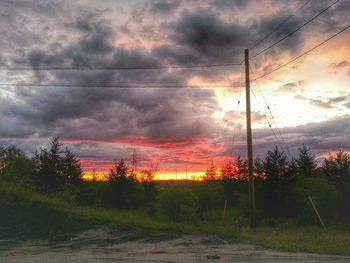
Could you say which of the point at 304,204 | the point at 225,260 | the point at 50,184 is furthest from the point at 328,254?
the point at 50,184

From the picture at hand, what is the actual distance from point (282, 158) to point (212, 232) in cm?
3049

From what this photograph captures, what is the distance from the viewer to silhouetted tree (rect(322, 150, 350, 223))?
52.6 metres

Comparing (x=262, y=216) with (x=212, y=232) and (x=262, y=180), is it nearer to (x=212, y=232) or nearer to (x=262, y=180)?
(x=262, y=180)

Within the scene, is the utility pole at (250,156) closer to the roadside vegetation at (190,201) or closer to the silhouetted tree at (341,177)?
the roadside vegetation at (190,201)

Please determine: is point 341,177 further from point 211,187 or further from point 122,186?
point 122,186

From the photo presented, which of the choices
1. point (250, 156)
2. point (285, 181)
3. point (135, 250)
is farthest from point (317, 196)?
point (135, 250)

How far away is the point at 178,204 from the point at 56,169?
22.7 m

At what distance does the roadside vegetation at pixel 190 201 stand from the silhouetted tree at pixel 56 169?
0.16 m

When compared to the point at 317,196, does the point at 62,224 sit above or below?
below

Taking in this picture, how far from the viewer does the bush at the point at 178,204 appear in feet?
197

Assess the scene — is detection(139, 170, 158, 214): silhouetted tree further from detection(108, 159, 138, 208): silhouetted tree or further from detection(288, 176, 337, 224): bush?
detection(288, 176, 337, 224): bush

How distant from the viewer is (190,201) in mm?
61406

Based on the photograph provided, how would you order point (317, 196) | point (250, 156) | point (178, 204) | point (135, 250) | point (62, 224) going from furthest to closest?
point (178, 204), point (317, 196), point (250, 156), point (62, 224), point (135, 250)

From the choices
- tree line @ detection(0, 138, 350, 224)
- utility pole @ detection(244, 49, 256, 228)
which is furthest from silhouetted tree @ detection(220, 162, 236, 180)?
utility pole @ detection(244, 49, 256, 228)
